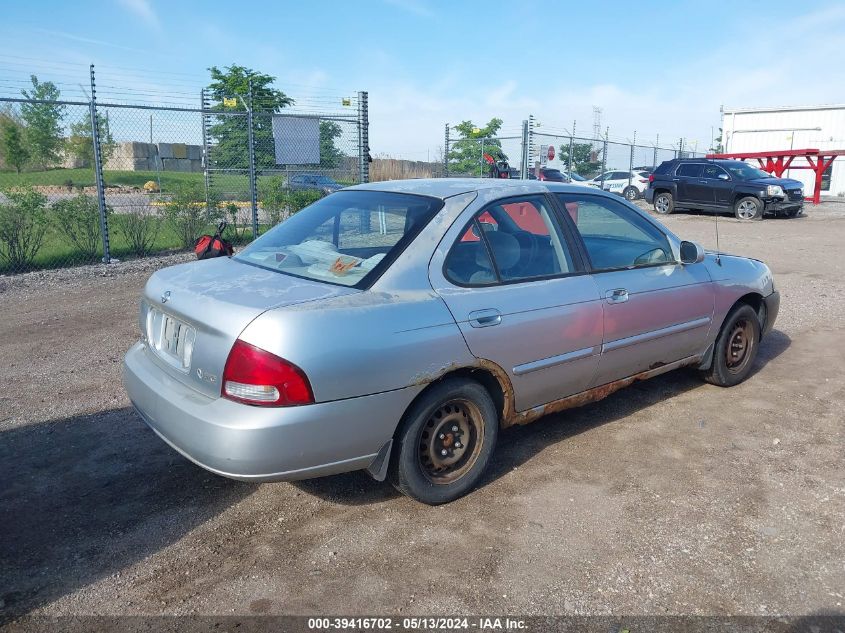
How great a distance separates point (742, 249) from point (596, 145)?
13725 mm

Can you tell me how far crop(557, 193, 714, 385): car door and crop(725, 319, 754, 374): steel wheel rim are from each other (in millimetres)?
478

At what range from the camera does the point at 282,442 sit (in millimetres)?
2859

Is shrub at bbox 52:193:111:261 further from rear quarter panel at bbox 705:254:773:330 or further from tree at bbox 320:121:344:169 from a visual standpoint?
rear quarter panel at bbox 705:254:773:330

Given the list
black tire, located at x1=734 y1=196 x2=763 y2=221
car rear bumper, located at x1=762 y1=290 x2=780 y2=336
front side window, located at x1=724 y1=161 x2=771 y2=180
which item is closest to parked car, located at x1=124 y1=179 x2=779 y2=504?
car rear bumper, located at x1=762 y1=290 x2=780 y2=336

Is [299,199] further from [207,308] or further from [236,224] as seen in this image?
[207,308]

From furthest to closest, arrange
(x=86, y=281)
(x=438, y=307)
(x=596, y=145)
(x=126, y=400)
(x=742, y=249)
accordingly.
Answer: (x=596, y=145) → (x=742, y=249) → (x=86, y=281) → (x=126, y=400) → (x=438, y=307)

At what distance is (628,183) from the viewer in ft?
86.4

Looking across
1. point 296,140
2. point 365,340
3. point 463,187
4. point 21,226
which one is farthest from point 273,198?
point 365,340

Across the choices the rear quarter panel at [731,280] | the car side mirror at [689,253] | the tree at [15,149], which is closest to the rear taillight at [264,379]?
the car side mirror at [689,253]

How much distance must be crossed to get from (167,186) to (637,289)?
11.7m

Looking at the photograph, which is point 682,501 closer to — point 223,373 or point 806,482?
point 806,482

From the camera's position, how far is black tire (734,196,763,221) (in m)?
19.5

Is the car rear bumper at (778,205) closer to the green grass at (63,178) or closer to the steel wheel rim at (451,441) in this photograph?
the green grass at (63,178)

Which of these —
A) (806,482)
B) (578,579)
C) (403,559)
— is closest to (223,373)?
(403,559)
